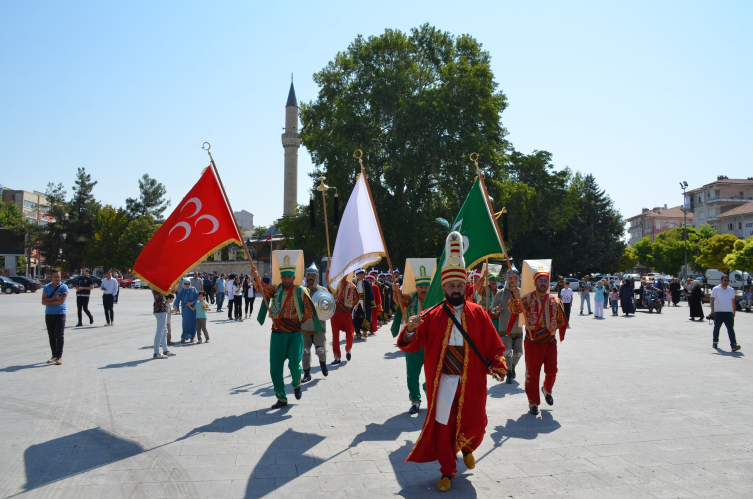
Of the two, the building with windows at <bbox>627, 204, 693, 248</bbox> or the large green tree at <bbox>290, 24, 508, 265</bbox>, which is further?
the building with windows at <bbox>627, 204, 693, 248</bbox>

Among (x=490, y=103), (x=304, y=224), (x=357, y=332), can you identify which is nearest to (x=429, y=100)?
(x=490, y=103)

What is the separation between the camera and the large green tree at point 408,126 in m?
36.7

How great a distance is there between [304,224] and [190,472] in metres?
33.8

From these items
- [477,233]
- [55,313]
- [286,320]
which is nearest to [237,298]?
[55,313]

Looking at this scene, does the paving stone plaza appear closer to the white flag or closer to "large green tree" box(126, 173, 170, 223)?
the white flag

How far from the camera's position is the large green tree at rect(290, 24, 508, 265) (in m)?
36.7

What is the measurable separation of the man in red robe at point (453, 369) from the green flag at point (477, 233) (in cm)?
196

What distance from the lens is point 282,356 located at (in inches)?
292

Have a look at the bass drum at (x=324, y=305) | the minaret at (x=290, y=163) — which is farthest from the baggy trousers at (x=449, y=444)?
the minaret at (x=290, y=163)

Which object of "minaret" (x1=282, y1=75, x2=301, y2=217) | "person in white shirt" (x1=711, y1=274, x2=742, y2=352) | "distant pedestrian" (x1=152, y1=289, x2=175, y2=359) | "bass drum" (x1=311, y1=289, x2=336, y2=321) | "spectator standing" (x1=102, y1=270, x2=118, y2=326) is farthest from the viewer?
"minaret" (x1=282, y1=75, x2=301, y2=217)

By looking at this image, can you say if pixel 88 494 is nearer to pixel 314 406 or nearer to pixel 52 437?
pixel 52 437

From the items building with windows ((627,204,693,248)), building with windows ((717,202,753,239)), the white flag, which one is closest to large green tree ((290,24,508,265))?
the white flag

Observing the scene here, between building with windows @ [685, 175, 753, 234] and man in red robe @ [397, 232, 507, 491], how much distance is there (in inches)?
3179

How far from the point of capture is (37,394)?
810 centimetres
